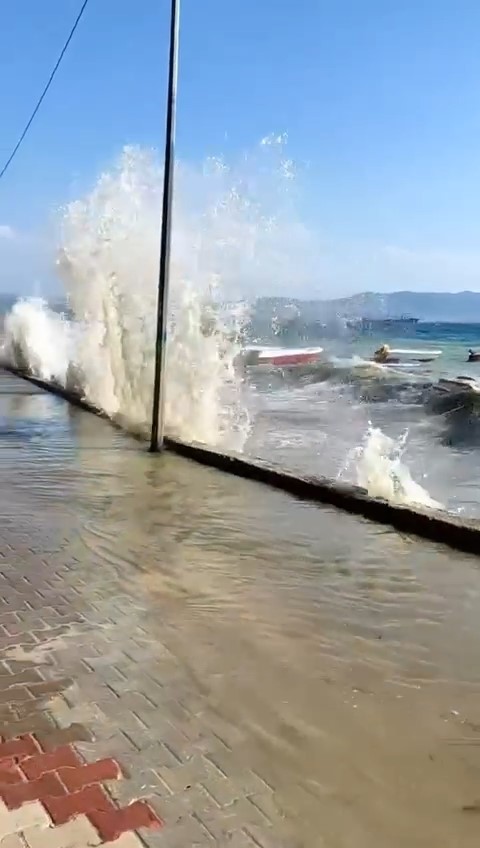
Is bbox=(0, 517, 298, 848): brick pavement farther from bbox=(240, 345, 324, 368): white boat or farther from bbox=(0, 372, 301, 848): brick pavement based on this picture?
bbox=(240, 345, 324, 368): white boat

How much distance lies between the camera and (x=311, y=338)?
56719 mm

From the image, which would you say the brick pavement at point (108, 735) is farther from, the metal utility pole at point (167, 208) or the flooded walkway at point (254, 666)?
the metal utility pole at point (167, 208)

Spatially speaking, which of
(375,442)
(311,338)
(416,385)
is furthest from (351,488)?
(311,338)

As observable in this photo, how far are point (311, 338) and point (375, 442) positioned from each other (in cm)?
4761

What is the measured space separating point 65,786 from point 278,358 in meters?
37.5

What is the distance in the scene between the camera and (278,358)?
40.0 m

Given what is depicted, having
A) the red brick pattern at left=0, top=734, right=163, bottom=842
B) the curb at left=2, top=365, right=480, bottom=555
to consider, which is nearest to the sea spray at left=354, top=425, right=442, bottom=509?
the curb at left=2, top=365, right=480, bottom=555

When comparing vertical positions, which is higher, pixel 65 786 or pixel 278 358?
pixel 65 786

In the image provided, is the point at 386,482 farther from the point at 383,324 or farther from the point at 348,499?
the point at 383,324

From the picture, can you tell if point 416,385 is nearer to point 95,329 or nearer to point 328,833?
point 95,329

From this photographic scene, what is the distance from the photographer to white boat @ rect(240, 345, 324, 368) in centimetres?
3925

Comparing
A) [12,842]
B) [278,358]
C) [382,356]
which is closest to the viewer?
[12,842]

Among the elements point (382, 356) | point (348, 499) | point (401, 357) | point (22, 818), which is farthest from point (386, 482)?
point (401, 357)

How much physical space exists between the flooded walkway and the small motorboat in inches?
1497
